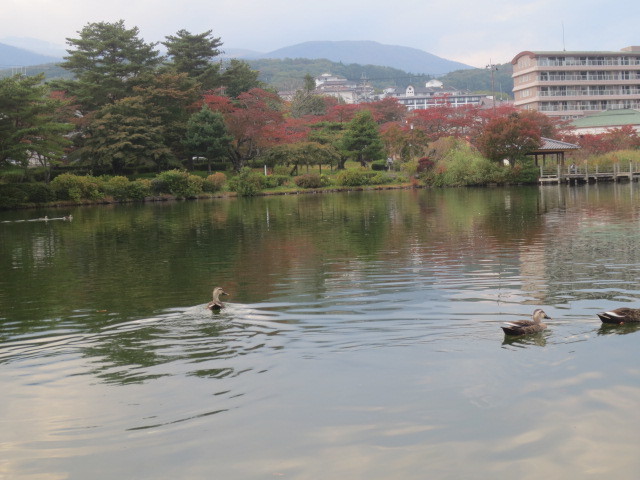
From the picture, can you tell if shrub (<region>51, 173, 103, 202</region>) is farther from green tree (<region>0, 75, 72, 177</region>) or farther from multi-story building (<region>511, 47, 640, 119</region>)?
multi-story building (<region>511, 47, 640, 119</region>)

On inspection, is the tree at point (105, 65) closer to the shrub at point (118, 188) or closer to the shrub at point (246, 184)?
the shrub at point (118, 188)

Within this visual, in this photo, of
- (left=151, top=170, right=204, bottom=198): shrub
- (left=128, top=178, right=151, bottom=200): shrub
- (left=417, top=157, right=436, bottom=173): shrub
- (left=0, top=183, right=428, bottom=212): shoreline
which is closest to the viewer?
(left=0, top=183, right=428, bottom=212): shoreline

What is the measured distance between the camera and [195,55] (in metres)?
62.6

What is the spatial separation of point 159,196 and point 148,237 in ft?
94.0

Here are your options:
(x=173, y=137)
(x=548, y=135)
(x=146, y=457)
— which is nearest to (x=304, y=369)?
(x=146, y=457)

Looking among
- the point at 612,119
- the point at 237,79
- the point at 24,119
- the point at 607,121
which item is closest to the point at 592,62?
the point at 612,119

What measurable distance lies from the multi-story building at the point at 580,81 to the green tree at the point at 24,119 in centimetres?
6521

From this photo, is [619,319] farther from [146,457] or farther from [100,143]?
[100,143]

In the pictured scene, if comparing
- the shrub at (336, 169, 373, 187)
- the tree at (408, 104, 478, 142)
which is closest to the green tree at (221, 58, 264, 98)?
the shrub at (336, 169, 373, 187)

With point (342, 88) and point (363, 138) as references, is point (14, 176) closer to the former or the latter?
point (363, 138)

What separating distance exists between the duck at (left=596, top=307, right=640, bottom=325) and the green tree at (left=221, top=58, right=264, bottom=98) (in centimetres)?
5898

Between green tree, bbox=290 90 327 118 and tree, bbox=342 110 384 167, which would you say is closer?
tree, bbox=342 110 384 167

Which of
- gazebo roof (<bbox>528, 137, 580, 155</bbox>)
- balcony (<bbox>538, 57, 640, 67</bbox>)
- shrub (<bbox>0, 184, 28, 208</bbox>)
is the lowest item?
shrub (<bbox>0, 184, 28, 208</bbox>)

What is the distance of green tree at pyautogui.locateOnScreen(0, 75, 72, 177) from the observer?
4012cm
